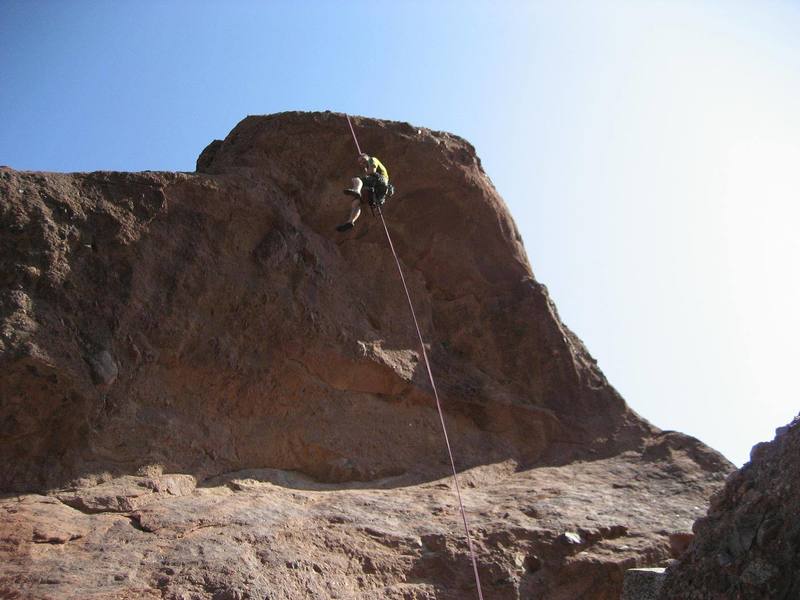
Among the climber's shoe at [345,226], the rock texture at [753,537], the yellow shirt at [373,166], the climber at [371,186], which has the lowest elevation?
the rock texture at [753,537]

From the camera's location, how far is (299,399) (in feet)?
28.6

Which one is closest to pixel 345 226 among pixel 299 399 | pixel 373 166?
pixel 373 166

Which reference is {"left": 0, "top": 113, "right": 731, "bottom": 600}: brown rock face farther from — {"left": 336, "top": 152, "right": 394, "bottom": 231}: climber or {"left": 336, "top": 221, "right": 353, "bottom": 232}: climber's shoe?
{"left": 336, "top": 152, "right": 394, "bottom": 231}: climber

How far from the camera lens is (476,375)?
10477 millimetres

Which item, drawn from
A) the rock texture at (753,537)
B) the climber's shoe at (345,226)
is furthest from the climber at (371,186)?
the rock texture at (753,537)

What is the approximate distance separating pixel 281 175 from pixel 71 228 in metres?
2.99

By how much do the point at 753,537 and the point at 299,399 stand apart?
5382 millimetres

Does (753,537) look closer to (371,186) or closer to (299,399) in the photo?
(299,399)

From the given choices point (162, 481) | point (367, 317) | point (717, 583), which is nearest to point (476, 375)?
point (367, 317)

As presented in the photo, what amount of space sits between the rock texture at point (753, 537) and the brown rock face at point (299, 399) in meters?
2.92

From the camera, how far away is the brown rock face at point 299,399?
653 cm

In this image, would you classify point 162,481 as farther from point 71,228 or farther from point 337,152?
point 337,152

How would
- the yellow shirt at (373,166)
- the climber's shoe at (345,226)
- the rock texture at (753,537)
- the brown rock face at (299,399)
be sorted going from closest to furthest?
the rock texture at (753,537) → the brown rock face at (299,399) → the climber's shoe at (345,226) → the yellow shirt at (373,166)

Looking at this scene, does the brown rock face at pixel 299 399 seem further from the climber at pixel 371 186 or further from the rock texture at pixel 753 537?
the rock texture at pixel 753 537
